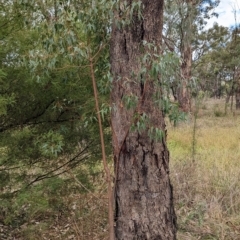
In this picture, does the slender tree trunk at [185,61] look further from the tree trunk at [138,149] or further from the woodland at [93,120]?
the tree trunk at [138,149]

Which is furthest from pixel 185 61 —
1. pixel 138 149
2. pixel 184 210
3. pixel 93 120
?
pixel 138 149

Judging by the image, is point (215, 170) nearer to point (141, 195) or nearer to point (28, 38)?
point (141, 195)

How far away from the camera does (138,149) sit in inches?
93.7

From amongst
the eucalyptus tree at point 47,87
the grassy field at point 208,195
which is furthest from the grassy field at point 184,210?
the eucalyptus tree at point 47,87

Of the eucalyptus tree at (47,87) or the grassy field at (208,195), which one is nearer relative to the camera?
the eucalyptus tree at (47,87)

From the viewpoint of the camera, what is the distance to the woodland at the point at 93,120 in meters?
2.14

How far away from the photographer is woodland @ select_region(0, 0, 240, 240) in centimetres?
214

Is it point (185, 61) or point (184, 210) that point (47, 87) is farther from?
point (185, 61)

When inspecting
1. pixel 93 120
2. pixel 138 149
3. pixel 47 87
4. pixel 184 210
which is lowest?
pixel 184 210

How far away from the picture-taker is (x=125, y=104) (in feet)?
7.22

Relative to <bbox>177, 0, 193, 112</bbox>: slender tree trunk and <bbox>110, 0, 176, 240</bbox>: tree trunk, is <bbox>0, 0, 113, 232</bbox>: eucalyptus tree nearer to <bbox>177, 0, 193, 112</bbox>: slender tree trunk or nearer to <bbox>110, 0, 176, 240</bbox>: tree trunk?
<bbox>110, 0, 176, 240</bbox>: tree trunk

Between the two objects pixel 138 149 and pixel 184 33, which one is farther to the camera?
pixel 184 33

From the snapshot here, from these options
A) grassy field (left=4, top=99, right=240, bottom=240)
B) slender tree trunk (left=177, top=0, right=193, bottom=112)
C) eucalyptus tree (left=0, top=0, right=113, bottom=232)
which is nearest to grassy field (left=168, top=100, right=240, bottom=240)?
grassy field (left=4, top=99, right=240, bottom=240)

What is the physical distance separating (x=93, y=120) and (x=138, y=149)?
0.53 m
